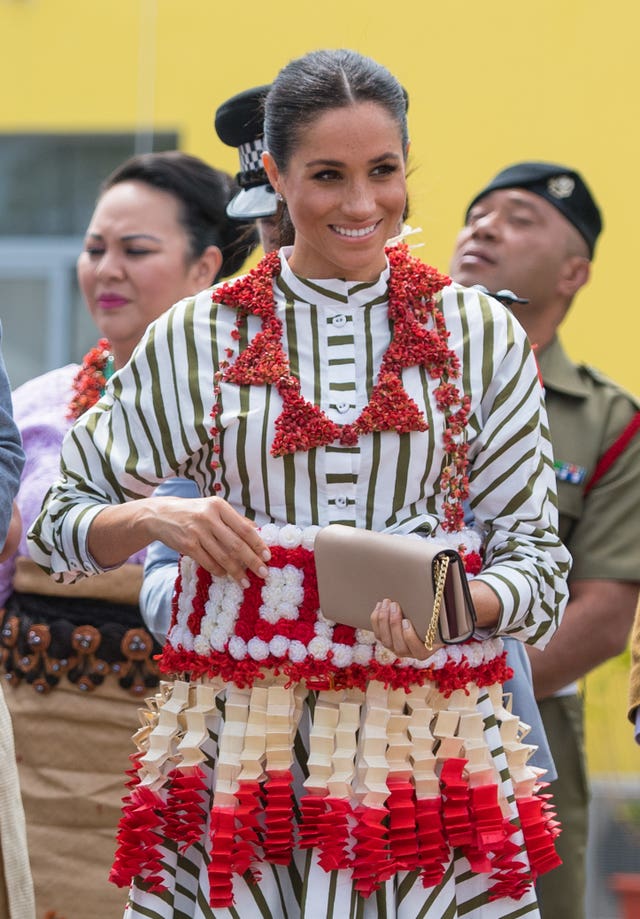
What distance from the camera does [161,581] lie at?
3.14 meters

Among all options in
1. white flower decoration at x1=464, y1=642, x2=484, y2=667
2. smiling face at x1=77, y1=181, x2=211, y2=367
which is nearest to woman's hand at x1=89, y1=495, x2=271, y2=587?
white flower decoration at x1=464, y1=642, x2=484, y2=667

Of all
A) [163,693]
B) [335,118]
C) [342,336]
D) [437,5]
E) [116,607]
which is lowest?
[163,693]

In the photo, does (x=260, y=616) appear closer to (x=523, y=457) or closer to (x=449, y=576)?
(x=449, y=576)

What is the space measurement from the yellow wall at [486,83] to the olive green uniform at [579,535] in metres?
3.01

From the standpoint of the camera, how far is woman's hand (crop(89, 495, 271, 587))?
7.77ft

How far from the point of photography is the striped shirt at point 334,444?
2.46 meters

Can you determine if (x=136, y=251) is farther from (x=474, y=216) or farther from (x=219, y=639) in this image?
(x=219, y=639)

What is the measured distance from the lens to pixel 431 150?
24.1 feet

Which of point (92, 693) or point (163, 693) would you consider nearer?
point (163, 693)

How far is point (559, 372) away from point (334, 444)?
1.83 meters

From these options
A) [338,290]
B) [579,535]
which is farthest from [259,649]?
[579,535]

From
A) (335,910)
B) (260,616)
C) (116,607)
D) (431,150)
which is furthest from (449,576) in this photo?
(431,150)

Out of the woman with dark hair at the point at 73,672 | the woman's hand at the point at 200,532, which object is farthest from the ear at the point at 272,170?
the woman with dark hair at the point at 73,672

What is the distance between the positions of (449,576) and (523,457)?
36 centimetres
